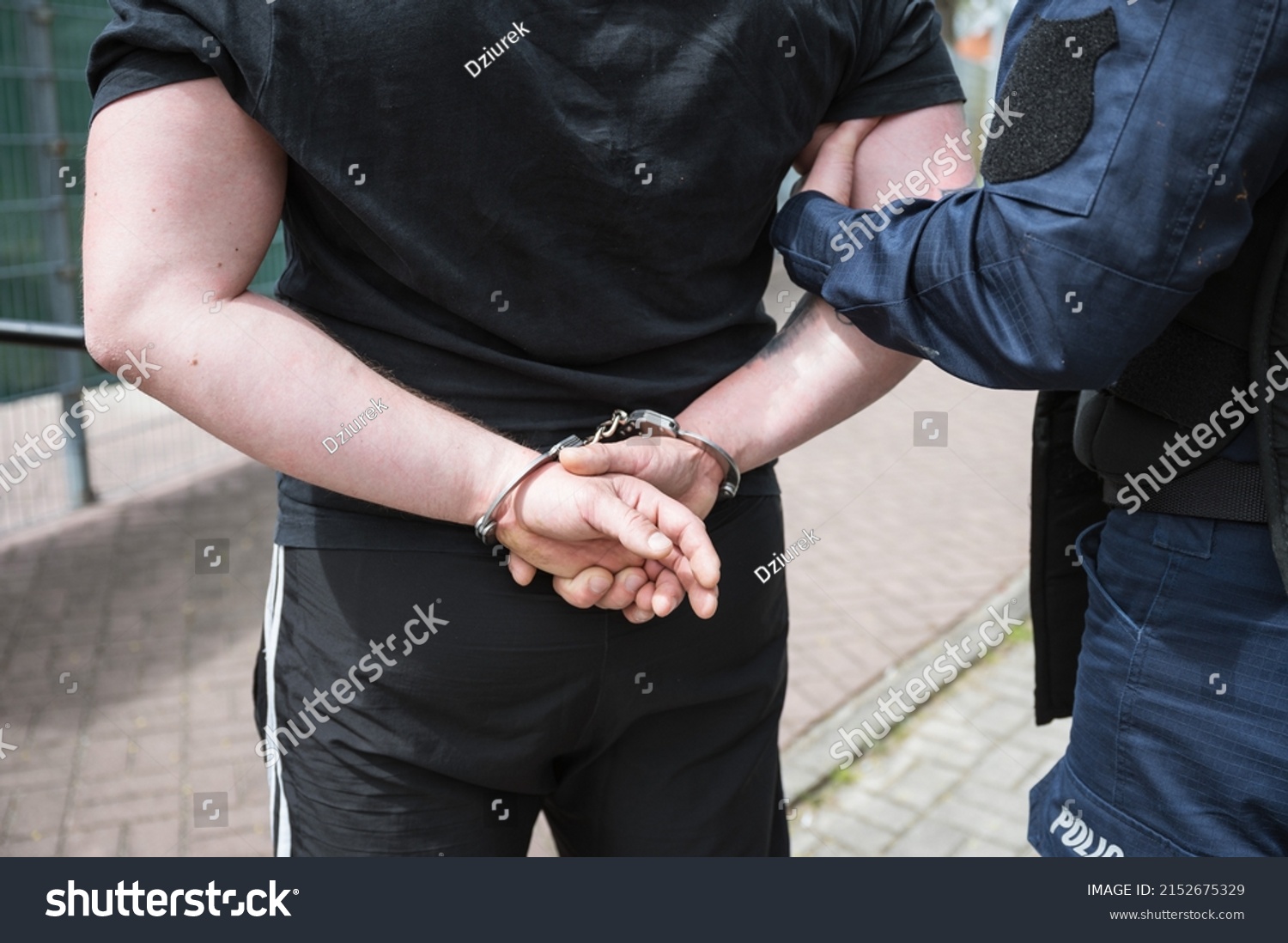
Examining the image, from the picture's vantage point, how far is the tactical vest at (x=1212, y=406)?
1409mm

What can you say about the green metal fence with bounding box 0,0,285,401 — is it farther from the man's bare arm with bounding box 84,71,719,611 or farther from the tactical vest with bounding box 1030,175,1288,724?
the tactical vest with bounding box 1030,175,1288,724

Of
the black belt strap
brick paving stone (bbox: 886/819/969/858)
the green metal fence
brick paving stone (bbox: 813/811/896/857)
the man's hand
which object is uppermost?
the black belt strap

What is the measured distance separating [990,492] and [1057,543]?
5126mm

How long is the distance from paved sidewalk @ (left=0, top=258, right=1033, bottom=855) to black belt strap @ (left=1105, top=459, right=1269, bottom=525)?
1.85 feet

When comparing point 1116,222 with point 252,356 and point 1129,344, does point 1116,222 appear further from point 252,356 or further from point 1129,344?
point 252,356

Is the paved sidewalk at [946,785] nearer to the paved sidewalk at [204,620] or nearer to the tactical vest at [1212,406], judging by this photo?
the paved sidewalk at [204,620]

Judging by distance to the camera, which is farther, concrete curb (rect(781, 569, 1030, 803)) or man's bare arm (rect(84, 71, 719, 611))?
concrete curb (rect(781, 569, 1030, 803))

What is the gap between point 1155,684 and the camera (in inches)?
60.5

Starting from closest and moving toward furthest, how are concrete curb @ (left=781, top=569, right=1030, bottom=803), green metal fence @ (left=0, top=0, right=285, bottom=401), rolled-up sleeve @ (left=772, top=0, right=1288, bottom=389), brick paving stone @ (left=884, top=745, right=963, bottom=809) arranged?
rolled-up sleeve @ (left=772, top=0, right=1288, bottom=389) < brick paving stone @ (left=884, top=745, right=963, bottom=809) < concrete curb @ (left=781, top=569, right=1030, bottom=803) < green metal fence @ (left=0, top=0, right=285, bottom=401)

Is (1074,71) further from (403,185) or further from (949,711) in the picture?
(949,711)

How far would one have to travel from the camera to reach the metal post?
5.44 m

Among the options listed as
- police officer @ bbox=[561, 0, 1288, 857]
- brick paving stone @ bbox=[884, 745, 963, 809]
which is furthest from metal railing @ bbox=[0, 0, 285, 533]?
police officer @ bbox=[561, 0, 1288, 857]

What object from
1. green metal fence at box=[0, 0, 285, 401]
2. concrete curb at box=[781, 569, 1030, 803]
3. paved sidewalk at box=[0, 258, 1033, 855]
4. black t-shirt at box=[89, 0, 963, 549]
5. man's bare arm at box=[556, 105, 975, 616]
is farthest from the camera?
green metal fence at box=[0, 0, 285, 401]

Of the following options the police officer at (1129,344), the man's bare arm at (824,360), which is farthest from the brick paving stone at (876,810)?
the man's bare arm at (824,360)
